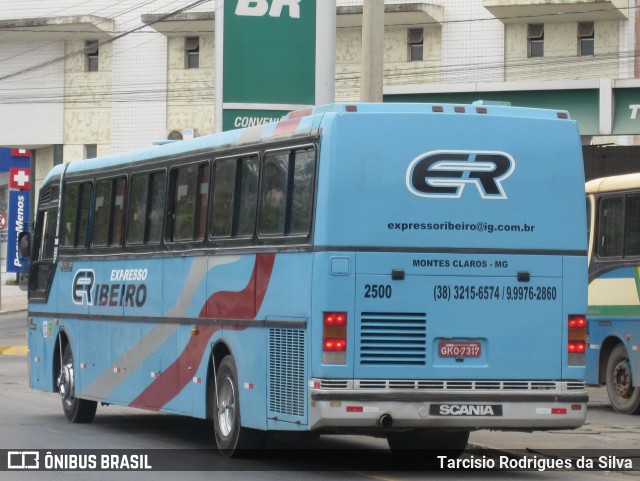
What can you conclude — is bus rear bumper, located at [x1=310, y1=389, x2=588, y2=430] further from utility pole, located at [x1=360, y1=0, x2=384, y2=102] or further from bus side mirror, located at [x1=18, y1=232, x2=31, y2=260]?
bus side mirror, located at [x1=18, y1=232, x2=31, y2=260]

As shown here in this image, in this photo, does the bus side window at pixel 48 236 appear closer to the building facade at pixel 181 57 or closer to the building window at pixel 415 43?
the building facade at pixel 181 57

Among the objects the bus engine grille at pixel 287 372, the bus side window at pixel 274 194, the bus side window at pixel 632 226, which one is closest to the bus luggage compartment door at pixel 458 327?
the bus engine grille at pixel 287 372

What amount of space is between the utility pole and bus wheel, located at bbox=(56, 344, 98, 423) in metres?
5.04

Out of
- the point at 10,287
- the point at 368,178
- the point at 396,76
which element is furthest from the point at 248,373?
the point at 10,287

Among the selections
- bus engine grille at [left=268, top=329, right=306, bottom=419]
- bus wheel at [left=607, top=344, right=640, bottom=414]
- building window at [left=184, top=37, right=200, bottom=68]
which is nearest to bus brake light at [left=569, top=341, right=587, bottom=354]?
bus engine grille at [left=268, top=329, right=306, bottom=419]

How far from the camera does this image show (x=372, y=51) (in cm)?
1898

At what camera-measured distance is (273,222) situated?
13.6 metres

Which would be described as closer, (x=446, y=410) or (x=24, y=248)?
(x=446, y=410)

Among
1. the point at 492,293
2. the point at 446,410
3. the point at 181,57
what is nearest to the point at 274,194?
the point at 492,293

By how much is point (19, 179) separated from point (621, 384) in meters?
34.8

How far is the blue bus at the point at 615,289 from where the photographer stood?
20.9m

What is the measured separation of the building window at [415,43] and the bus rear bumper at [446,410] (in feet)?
116

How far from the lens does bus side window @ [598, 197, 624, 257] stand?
21.5 meters

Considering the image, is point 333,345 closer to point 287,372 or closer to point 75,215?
point 287,372
